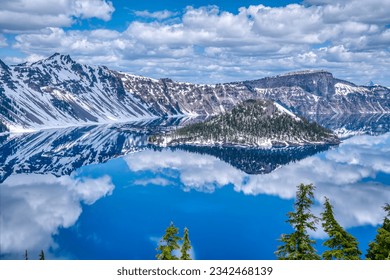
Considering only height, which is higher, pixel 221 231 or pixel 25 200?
pixel 25 200

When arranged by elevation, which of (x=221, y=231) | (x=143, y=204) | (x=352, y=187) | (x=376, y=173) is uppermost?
(x=376, y=173)

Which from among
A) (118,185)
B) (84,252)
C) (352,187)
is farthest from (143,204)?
(352,187)

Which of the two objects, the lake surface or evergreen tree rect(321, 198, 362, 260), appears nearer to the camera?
evergreen tree rect(321, 198, 362, 260)

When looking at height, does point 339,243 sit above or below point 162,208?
below

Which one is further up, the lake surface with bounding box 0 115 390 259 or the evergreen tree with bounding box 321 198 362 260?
the lake surface with bounding box 0 115 390 259

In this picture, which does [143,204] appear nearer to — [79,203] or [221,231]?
[79,203]

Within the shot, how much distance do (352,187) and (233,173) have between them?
56.1m

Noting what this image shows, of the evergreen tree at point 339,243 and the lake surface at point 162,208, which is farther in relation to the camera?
the lake surface at point 162,208

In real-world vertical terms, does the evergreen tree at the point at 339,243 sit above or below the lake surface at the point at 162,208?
below

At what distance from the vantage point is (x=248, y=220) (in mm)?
124312

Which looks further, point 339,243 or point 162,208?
point 162,208

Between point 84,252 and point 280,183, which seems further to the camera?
point 280,183

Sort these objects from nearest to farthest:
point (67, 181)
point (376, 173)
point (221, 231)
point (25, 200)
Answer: point (221, 231) → point (25, 200) → point (67, 181) → point (376, 173)
